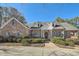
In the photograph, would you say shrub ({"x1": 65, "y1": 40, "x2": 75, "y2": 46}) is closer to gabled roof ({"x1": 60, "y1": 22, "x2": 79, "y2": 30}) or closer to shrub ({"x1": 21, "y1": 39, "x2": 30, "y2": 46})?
gabled roof ({"x1": 60, "y1": 22, "x2": 79, "y2": 30})

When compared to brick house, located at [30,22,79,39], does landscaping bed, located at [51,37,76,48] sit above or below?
below

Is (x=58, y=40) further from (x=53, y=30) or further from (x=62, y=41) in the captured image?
(x=53, y=30)

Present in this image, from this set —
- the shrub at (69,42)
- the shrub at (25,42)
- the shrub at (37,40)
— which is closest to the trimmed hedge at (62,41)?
the shrub at (69,42)

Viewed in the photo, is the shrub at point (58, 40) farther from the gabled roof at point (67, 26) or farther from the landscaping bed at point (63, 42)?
the gabled roof at point (67, 26)

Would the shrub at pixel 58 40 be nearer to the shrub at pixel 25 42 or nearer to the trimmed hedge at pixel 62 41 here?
the trimmed hedge at pixel 62 41

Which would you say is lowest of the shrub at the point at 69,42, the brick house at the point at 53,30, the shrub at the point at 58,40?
the shrub at the point at 69,42

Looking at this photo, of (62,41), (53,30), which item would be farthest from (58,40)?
(53,30)

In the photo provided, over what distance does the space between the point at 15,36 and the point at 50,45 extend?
75 cm

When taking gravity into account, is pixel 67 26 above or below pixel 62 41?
above

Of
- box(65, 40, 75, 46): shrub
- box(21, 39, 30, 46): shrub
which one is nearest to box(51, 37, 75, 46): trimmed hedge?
box(65, 40, 75, 46): shrub

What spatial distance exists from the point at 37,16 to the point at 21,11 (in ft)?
1.15

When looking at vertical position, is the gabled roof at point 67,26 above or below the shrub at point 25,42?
above

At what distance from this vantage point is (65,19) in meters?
26.4

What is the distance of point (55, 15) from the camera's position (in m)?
26.4
